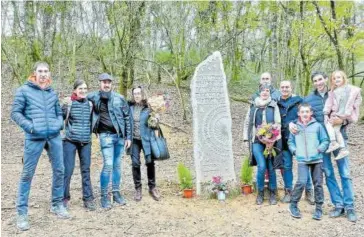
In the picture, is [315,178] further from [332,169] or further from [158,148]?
[158,148]

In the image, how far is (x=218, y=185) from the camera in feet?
21.8

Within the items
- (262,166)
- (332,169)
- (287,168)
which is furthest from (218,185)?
(332,169)

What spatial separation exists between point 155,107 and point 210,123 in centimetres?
95

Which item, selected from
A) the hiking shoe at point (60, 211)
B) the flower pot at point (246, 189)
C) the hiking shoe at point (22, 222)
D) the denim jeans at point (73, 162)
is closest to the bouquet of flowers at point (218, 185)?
the flower pot at point (246, 189)

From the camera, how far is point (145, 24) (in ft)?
44.3

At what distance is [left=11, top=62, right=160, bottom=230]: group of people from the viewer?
5.21m

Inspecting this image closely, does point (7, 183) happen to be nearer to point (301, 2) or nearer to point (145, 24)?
point (145, 24)

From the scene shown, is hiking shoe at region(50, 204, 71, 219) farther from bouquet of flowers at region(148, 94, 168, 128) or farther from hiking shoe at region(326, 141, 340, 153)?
hiking shoe at region(326, 141, 340, 153)

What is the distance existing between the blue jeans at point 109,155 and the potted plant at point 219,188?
61.8 inches

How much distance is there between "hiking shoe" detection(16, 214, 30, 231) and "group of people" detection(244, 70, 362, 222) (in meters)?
3.20

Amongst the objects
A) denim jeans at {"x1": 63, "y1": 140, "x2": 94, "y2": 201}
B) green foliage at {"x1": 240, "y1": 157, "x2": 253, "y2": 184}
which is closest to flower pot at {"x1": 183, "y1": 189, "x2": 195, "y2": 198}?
green foliage at {"x1": 240, "y1": 157, "x2": 253, "y2": 184}

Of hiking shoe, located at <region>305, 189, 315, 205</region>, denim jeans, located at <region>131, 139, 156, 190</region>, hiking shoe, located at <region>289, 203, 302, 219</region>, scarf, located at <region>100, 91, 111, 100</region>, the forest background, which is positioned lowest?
hiking shoe, located at <region>289, 203, 302, 219</region>

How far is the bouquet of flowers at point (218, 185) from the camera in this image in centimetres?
663

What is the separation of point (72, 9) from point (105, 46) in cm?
250
